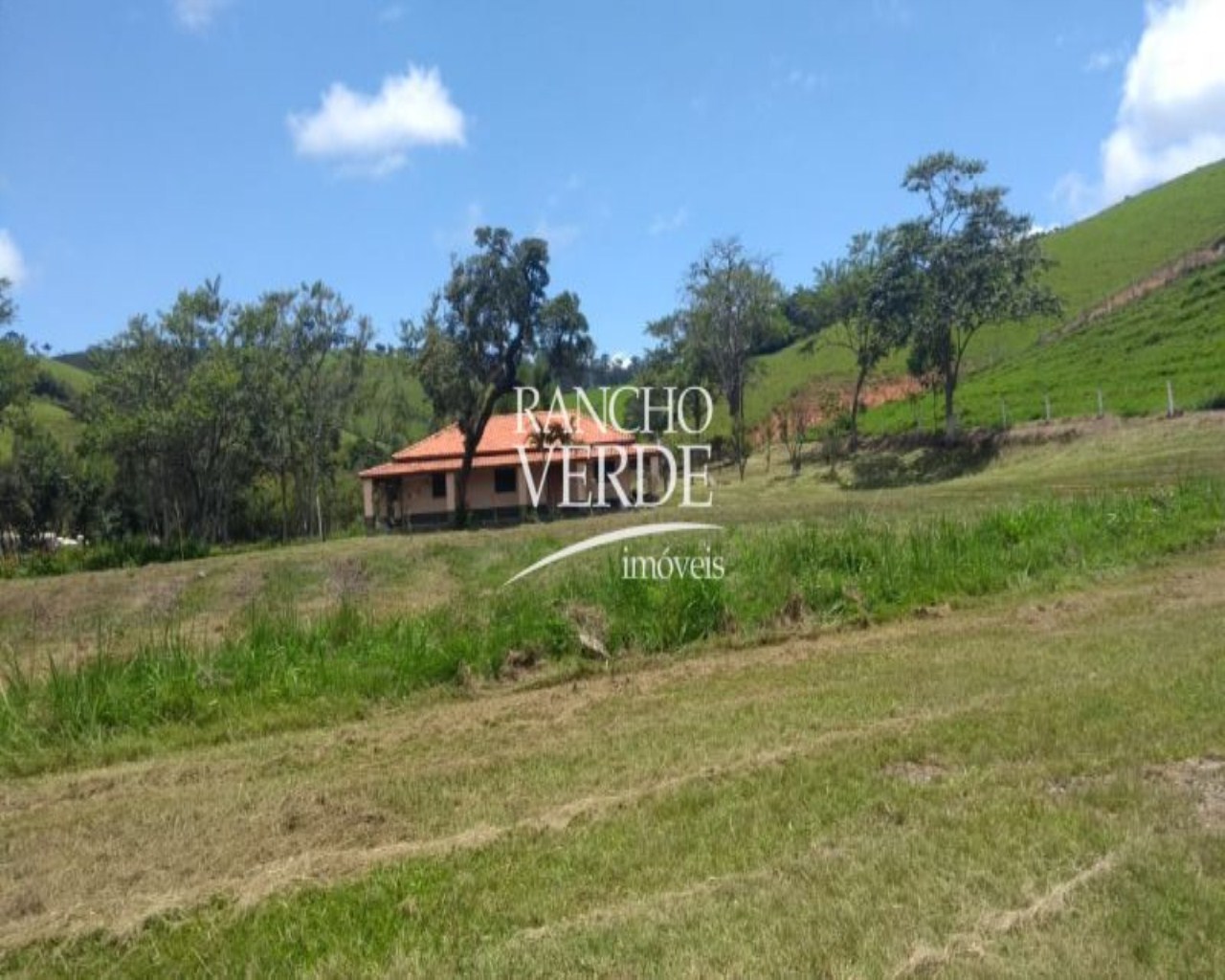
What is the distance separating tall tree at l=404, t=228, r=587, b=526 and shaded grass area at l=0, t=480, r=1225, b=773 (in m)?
21.3

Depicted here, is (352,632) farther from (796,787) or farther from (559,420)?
(559,420)

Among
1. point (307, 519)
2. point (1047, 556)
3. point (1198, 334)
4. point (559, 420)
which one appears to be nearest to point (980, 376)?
point (1198, 334)

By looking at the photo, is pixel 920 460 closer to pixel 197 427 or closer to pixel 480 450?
pixel 480 450

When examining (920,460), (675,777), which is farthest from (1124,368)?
(675,777)

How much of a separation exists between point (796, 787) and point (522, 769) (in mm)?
1732

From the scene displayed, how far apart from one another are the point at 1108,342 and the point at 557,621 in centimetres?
3993

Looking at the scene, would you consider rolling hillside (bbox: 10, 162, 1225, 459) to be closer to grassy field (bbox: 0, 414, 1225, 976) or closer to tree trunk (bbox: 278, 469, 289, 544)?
tree trunk (bbox: 278, 469, 289, 544)

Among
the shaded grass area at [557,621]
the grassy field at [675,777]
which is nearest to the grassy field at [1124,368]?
the shaded grass area at [557,621]

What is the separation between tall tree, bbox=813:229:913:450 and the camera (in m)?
39.1

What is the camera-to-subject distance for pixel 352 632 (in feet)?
30.7

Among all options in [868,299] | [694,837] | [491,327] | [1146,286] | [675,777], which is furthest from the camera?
[1146,286]

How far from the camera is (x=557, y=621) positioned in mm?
9109

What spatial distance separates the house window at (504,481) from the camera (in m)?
42.7

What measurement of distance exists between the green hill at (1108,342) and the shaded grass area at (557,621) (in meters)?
19.8
